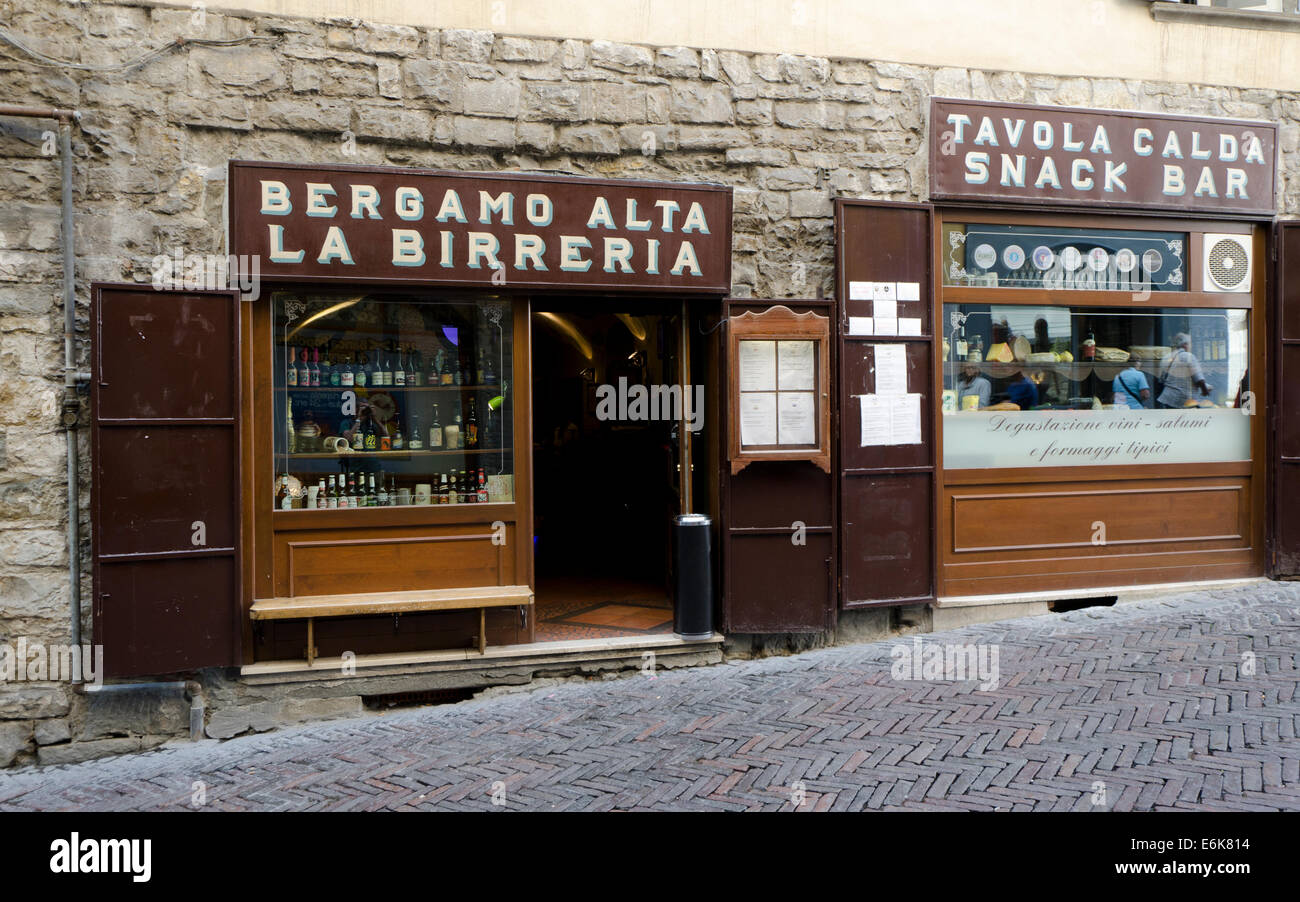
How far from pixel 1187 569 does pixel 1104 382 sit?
1.61m

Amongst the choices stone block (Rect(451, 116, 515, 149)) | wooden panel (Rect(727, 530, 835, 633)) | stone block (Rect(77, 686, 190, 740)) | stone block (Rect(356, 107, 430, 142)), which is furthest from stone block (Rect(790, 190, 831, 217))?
stone block (Rect(77, 686, 190, 740))

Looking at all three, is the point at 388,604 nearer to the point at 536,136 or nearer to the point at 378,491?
the point at 378,491

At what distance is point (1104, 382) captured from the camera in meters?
7.69

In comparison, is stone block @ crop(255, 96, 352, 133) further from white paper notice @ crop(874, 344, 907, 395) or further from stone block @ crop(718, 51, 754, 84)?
white paper notice @ crop(874, 344, 907, 395)

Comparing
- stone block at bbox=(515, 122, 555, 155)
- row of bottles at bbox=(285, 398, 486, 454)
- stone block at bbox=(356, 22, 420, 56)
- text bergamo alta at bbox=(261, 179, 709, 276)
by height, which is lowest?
row of bottles at bbox=(285, 398, 486, 454)

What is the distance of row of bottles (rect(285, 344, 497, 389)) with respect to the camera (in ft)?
20.9

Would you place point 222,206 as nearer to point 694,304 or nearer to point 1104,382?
point 694,304

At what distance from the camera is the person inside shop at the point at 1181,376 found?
7.81m

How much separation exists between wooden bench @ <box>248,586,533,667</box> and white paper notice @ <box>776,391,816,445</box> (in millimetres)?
2048

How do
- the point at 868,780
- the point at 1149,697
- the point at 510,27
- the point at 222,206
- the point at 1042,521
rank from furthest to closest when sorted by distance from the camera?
the point at 1042,521 → the point at 510,27 → the point at 222,206 → the point at 1149,697 → the point at 868,780

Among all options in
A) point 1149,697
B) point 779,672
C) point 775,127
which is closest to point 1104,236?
point 775,127

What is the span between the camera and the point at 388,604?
605 centimetres

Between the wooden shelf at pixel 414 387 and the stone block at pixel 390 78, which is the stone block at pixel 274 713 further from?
the stone block at pixel 390 78

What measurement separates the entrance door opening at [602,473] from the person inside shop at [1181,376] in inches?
157
